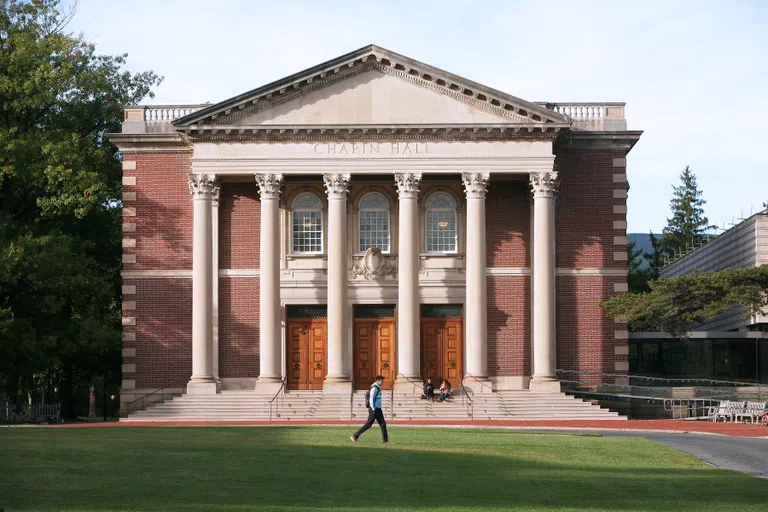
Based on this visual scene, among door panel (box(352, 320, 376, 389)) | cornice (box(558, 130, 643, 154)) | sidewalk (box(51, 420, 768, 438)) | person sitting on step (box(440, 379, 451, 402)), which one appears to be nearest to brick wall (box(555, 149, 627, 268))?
cornice (box(558, 130, 643, 154))

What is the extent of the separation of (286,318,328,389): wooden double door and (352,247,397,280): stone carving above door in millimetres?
2359

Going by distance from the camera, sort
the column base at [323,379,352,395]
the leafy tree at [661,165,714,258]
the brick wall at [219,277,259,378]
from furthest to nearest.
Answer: the leafy tree at [661,165,714,258], the brick wall at [219,277,259,378], the column base at [323,379,352,395]

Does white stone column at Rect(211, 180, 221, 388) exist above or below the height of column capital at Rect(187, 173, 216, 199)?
below

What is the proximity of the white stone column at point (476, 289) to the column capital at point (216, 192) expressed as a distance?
366 inches

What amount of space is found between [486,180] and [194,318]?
468 inches

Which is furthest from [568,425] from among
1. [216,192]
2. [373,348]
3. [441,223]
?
[216,192]

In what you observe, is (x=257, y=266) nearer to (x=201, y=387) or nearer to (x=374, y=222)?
(x=374, y=222)

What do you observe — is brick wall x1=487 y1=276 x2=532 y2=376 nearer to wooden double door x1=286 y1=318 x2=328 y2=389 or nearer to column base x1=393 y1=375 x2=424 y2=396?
column base x1=393 y1=375 x2=424 y2=396

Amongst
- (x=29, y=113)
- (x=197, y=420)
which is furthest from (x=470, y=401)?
(x=29, y=113)

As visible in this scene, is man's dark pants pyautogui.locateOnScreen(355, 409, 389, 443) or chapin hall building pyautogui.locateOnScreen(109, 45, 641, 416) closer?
man's dark pants pyautogui.locateOnScreen(355, 409, 389, 443)

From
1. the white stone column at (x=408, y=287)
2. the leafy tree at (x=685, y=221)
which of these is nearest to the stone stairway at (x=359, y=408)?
the white stone column at (x=408, y=287)

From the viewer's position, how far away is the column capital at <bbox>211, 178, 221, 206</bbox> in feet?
152

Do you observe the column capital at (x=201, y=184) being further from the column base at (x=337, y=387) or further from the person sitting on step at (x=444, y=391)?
the person sitting on step at (x=444, y=391)

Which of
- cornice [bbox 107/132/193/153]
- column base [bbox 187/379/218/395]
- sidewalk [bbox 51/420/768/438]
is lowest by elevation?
sidewalk [bbox 51/420/768/438]
